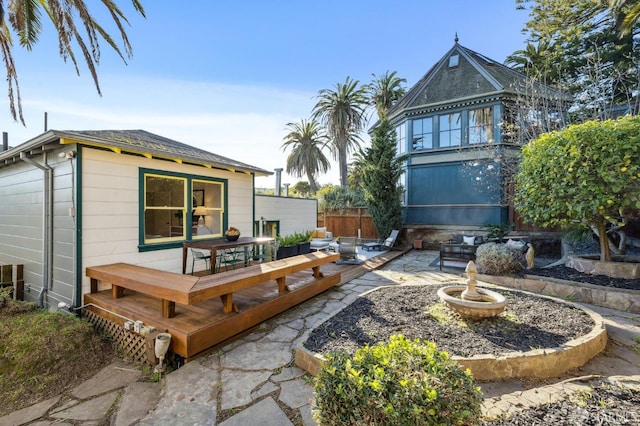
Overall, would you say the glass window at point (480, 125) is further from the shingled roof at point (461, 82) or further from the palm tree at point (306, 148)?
the palm tree at point (306, 148)

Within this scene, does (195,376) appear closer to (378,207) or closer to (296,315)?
(296,315)

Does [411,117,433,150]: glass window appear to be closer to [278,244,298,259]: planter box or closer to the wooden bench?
[278,244,298,259]: planter box

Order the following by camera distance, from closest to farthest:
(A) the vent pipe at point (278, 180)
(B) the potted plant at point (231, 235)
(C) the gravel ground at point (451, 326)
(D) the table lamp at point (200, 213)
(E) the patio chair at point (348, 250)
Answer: (C) the gravel ground at point (451, 326) < (B) the potted plant at point (231, 235) < (D) the table lamp at point (200, 213) < (E) the patio chair at point (348, 250) < (A) the vent pipe at point (278, 180)

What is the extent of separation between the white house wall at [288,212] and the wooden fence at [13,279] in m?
5.13

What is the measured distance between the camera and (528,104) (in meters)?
7.81

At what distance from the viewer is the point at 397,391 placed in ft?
4.44

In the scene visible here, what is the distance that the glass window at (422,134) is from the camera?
1144cm

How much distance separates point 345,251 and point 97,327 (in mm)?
5434

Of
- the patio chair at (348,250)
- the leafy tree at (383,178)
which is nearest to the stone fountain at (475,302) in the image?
the patio chair at (348,250)

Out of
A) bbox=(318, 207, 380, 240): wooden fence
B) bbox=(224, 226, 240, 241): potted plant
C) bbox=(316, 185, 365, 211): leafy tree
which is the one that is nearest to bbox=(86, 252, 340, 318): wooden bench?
bbox=(224, 226, 240, 241): potted plant

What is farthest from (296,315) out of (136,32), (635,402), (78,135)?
(136,32)

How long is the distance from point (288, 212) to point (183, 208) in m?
4.64

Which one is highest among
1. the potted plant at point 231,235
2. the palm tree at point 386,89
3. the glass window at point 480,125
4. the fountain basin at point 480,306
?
the palm tree at point 386,89

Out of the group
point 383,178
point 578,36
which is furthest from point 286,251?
point 578,36
